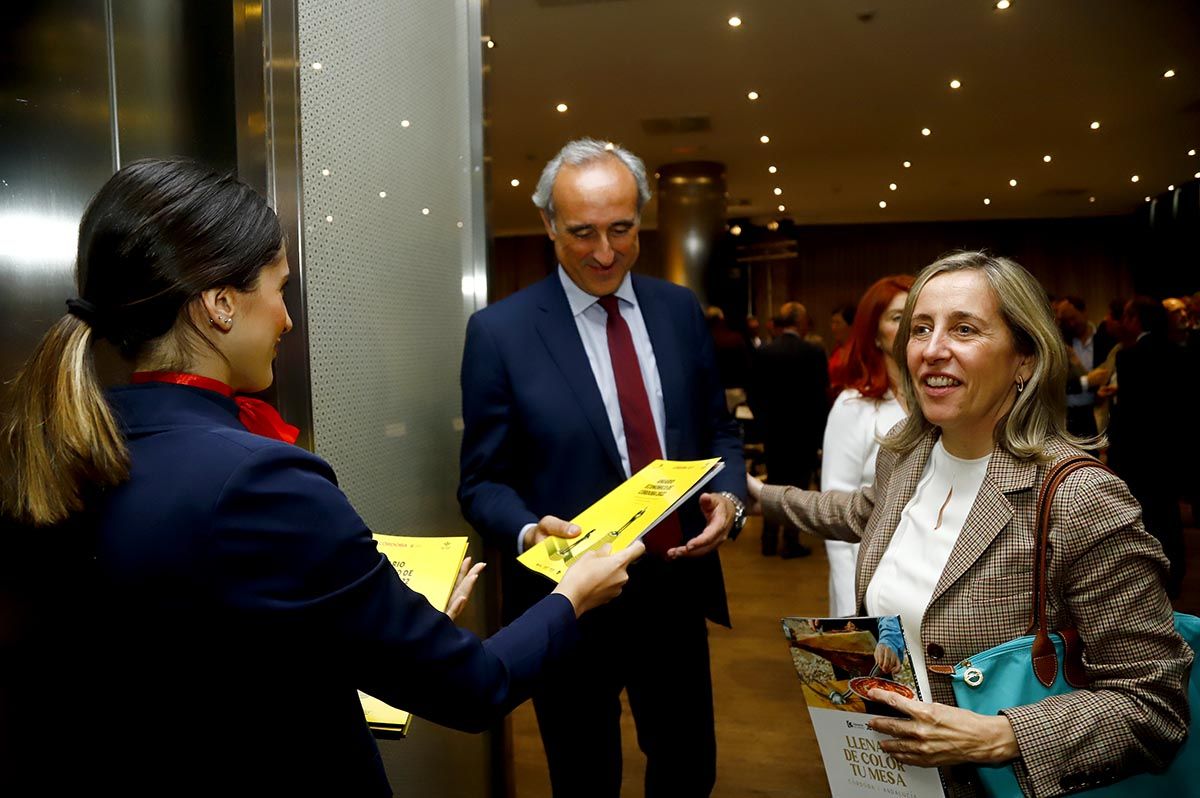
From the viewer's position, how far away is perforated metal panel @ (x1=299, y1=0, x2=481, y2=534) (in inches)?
70.6

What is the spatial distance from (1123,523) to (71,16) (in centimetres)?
199

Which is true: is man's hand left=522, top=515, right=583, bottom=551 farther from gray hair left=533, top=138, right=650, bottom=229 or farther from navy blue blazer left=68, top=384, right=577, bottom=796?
gray hair left=533, top=138, right=650, bottom=229

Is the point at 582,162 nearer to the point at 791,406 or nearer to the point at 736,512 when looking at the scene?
the point at 736,512

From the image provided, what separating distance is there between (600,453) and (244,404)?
0.94 m

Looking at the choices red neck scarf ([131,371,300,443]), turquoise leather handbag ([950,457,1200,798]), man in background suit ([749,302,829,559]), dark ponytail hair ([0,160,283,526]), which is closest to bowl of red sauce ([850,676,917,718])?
turquoise leather handbag ([950,457,1200,798])

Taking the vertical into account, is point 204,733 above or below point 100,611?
below

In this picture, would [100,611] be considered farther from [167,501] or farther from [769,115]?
[769,115]

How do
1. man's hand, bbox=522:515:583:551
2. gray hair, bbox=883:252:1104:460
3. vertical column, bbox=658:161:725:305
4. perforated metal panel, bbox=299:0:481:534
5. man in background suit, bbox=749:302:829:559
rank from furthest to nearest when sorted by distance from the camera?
1. vertical column, bbox=658:161:725:305
2. man in background suit, bbox=749:302:829:559
3. perforated metal panel, bbox=299:0:481:534
4. man's hand, bbox=522:515:583:551
5. gray hair, bbox=883:252:1104:460

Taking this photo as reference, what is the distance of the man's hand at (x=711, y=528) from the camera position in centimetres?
184

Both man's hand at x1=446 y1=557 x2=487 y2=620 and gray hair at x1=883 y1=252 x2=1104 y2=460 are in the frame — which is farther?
gray hair at x1=883 y1=252 x2=1104 y2=460

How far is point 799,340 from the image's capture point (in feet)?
20.5

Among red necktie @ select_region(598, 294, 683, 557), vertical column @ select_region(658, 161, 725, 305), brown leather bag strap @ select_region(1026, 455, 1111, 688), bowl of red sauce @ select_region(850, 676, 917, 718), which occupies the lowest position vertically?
bowl of red sauce @ select_region(850, 676, 917, 718)

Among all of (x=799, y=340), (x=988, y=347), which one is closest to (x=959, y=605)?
(x=988, y=347)

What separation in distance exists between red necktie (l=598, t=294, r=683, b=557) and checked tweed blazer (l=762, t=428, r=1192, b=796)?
682 millimetres
